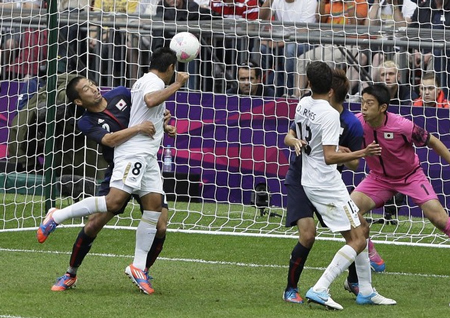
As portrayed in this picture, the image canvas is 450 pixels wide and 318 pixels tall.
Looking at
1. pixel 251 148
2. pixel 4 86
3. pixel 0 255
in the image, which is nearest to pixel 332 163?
pixel 0 255

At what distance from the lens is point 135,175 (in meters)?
9.03

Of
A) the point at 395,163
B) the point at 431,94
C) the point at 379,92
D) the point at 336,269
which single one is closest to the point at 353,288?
the point at 336,269

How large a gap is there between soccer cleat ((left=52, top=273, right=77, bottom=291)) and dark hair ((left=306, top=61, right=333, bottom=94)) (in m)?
2.69

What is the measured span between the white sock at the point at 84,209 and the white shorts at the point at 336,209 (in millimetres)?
1793

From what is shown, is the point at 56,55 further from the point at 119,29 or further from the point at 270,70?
the point at 270,70

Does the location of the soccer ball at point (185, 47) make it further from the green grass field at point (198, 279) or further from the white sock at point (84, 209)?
the green grass field at point (198, 279)

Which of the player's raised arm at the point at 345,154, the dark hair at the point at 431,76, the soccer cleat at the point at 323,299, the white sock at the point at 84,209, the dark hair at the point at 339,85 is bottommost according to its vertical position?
the soccer cleat at the point at 323,299

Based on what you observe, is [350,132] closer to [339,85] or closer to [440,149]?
[339,85]

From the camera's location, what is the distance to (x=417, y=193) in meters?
10.3

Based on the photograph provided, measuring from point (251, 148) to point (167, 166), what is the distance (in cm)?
121

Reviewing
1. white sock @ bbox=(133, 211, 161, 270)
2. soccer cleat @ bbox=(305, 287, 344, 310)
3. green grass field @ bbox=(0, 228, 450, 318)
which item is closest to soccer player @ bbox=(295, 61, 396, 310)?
soccer cleat @ bbox=(305, 287, 344, 310)

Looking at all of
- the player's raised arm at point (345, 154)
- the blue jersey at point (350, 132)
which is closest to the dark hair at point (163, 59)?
the blue jersey at point (350, 132)

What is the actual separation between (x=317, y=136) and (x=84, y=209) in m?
2.09

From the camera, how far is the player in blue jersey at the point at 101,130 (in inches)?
360
